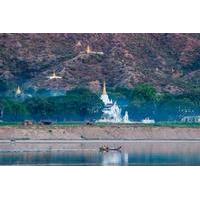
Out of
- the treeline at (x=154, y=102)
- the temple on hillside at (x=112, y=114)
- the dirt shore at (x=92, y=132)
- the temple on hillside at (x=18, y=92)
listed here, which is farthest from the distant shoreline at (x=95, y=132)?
the temple on hillside at (x=18, y=92)

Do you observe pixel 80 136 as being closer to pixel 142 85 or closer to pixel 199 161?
pixel 142 85

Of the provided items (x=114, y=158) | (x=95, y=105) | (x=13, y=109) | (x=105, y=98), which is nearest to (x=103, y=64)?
(x=105, y=98)

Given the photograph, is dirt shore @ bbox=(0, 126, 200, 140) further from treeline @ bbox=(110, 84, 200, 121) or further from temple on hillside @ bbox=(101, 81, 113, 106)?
temple on hillside @ bbox=(101, 81, 113, 106)

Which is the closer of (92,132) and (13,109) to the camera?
(13,109)

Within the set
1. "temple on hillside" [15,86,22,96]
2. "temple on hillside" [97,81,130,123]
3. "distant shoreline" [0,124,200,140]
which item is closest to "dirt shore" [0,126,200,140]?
"distant shoreline" [0,124,200,140]

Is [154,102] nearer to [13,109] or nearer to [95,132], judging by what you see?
[95,132]

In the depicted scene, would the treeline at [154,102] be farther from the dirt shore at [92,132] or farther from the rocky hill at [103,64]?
the dirt shore at [92,132]
